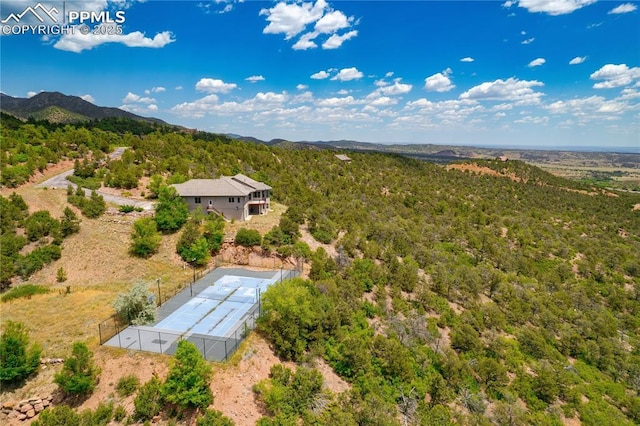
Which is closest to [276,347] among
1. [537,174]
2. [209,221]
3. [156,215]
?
[209,221]

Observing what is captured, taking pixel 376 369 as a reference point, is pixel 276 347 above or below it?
above

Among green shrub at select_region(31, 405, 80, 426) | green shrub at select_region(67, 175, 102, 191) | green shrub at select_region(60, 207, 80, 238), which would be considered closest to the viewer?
green shrub at select_region(31, 405, 80, 426)

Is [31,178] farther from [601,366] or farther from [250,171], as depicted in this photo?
[601,366]

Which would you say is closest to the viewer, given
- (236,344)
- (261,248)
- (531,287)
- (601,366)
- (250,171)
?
(236,344)

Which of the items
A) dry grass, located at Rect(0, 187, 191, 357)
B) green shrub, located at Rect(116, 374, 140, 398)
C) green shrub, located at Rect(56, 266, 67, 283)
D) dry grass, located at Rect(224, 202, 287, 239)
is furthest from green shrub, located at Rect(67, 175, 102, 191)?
green shrub, located at Rect(116, 374, 140, 398)

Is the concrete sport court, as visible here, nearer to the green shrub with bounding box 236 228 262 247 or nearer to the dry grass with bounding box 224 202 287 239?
the green shrub with bounding box 236 228 262 247

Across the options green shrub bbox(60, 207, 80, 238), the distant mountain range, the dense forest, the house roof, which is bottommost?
the dense forest

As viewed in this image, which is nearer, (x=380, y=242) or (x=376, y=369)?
(x=376, y=369)
